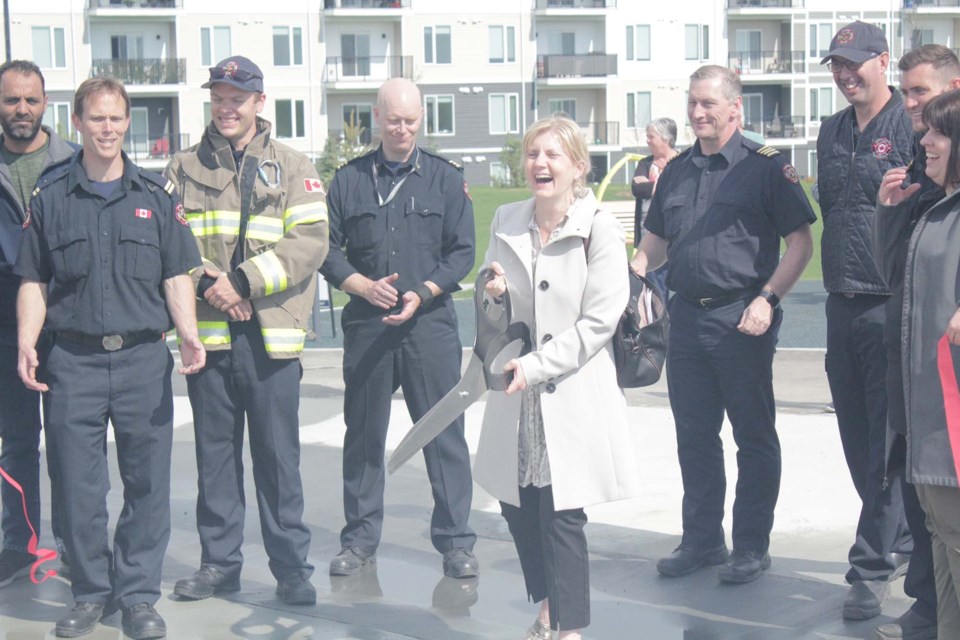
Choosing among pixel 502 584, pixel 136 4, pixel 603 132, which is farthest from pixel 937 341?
pixel 603 132

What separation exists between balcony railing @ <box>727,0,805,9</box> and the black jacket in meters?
50.5

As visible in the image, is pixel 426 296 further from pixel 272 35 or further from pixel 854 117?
pixel 272 35

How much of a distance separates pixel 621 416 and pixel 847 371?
1206 millimetres

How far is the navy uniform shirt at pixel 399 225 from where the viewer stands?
232 inches

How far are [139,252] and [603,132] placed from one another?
163ft

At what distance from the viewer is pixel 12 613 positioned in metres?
5.41

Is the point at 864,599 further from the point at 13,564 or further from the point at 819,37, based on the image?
the point at 819,37

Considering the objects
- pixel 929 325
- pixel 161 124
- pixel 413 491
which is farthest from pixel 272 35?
pixel 929 325

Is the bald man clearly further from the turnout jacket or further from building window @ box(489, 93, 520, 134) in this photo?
building window @ box(489, 93, 520, 134)

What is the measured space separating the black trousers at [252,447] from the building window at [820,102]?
52.8m

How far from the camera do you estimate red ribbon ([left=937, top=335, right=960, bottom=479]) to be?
3.93m

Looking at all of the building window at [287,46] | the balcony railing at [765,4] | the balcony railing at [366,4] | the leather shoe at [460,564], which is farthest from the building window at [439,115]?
the leather shoe at [460,564]

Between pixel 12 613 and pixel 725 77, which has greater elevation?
pixel 725 77

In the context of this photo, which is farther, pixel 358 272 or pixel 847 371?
pixel 358 272
